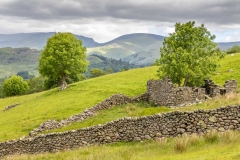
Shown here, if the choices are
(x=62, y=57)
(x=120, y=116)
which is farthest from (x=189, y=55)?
(x=62, y=57)

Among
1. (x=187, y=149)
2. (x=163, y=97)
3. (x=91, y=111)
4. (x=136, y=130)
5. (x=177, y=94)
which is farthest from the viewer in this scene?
(x=91, y=111)

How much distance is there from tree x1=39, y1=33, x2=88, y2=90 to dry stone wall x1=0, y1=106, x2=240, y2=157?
34275mm

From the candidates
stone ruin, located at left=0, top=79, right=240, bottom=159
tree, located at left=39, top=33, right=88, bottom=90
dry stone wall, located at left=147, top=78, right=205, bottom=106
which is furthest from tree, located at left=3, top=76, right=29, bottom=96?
dry stone wall, located at left=147, top=78, right=205, bottom=106

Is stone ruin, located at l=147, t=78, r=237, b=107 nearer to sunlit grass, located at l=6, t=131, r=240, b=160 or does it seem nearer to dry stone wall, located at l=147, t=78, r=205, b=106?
dry stone wall, located at l=147, t=78, r=205, b=106

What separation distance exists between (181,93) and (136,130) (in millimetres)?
10260

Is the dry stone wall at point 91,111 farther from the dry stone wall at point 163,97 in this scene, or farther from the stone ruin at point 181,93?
the stone ruin at point 181,93

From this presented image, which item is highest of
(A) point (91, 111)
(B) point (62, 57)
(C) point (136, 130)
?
(B) point (62, 57)

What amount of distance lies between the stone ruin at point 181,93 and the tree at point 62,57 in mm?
31123

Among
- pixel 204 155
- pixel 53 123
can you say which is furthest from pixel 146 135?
pixel 53 123

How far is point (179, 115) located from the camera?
1767 cm

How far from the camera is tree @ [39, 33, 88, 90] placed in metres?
57.5

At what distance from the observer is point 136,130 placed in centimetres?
1930

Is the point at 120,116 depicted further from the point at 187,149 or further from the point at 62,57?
the point at 62,57

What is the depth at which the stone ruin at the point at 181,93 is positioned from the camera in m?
27.9
